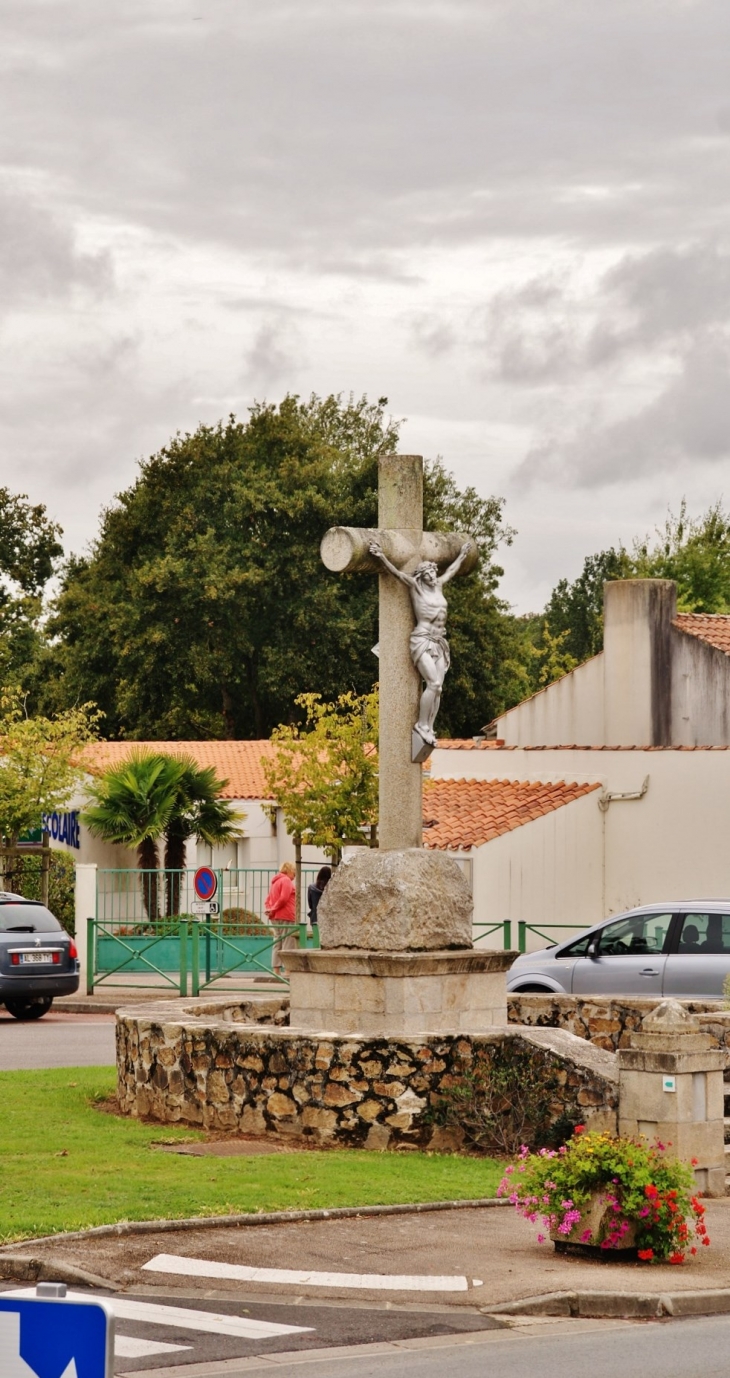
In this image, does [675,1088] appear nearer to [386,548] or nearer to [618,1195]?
[618,1195]

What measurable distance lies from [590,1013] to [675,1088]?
577 centimetres

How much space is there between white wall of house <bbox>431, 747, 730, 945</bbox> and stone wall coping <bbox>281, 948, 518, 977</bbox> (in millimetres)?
16770

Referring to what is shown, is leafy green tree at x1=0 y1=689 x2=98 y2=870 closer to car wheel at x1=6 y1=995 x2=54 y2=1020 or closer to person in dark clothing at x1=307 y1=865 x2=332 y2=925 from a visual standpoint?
person in dark clothing at x1=307 y1=865 x2=332 y2=925

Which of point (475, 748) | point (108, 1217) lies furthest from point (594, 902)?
point (108, 1217)

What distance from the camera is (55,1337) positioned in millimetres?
3408

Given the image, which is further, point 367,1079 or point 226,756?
point 226,756

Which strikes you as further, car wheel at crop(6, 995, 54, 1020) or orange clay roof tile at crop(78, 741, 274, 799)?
orange clay roof tile at crop(78, 741, 274, 799)

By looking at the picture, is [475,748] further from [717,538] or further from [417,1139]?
[717,538]

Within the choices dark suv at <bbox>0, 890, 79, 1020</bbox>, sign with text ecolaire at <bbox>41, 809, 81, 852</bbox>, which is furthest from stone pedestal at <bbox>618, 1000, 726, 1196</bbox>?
sign with text ecolaire at <bbox>41, 809, 81, 852</bbox>

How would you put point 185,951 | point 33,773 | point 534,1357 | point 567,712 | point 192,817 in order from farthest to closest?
point 567,712
point 33,773
point 192,817
point 185,951
point 534,1357

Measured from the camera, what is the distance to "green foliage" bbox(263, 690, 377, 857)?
32.9 m

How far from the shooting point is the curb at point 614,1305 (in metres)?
8.70

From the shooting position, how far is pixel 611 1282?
Answer: 9203 millimetres

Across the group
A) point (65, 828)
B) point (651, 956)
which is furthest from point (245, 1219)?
point (65, 828)
